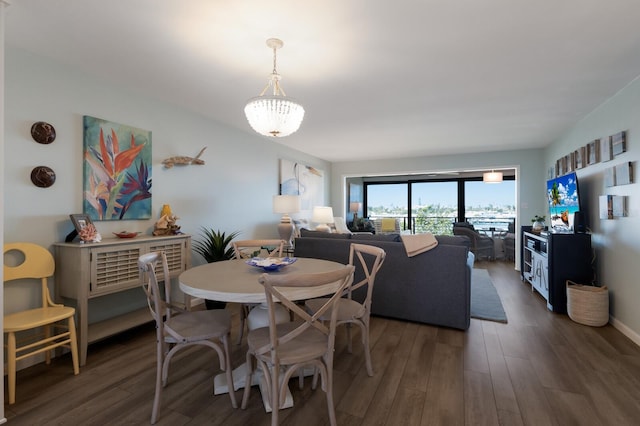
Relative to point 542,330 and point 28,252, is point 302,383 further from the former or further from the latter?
point 542,330

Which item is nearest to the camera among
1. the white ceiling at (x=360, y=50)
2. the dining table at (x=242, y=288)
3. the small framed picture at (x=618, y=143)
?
the dining table at (x=242, y=288)

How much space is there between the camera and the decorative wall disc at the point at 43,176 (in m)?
2.33

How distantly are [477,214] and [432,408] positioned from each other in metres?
7.65

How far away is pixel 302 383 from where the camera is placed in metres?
1.97

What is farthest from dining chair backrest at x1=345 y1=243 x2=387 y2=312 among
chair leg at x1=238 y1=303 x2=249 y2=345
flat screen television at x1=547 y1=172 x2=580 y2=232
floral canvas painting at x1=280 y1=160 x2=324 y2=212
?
floral canvas painting at x1=280 y1=160 x2=324 y2=212

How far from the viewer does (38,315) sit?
81.6 inches

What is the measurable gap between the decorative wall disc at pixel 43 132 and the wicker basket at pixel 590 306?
4795 millimetres

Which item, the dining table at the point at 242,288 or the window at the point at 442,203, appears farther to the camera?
the window at the point at 442,203

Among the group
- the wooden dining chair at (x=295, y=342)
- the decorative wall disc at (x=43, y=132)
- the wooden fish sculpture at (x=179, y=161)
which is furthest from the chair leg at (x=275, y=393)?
the wooden fish sculpture at (x=179, y=161)

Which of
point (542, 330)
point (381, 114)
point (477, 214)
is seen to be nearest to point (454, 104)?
point (381, 114)

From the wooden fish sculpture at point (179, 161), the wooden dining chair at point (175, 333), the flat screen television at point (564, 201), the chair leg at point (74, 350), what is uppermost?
the wooden fish sculpture at point (179, 161)

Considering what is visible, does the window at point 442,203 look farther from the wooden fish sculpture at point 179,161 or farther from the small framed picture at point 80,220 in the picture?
the small framed picture at point 80,220

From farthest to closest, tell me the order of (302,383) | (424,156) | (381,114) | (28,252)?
(424,156) → (381,114) → (28,252) → (302,383)

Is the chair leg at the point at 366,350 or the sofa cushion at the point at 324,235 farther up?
the sofa cushion at the point at 324,235
